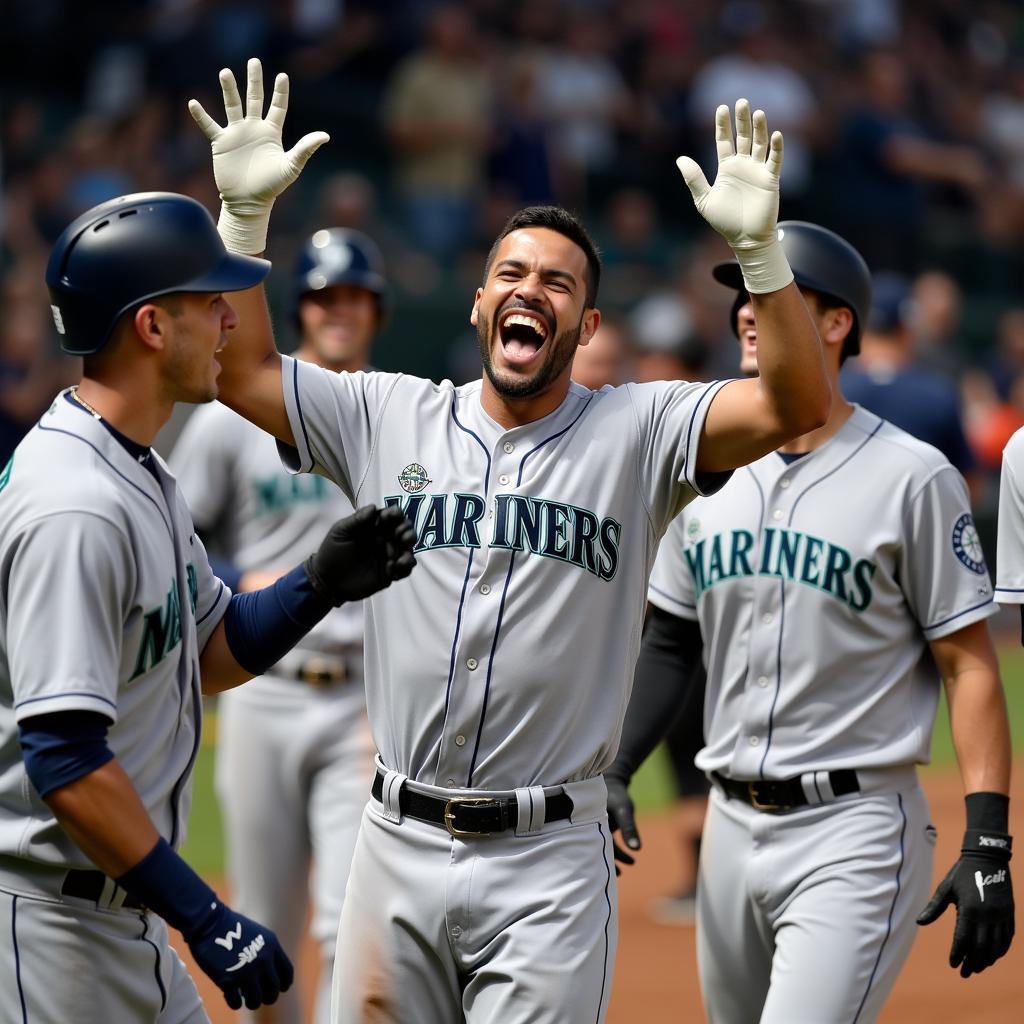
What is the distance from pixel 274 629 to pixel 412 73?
12.4 metres

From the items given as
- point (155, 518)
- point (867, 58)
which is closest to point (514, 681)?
point (155, 518)

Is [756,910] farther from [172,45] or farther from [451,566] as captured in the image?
[172,45]

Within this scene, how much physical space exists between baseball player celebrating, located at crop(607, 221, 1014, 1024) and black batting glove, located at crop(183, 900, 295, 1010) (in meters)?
1.38

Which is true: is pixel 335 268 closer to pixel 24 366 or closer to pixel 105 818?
pixel 105 818

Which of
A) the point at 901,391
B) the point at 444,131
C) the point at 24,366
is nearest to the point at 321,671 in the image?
the point at 901,391

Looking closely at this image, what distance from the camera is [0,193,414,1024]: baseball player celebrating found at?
9.86 ft

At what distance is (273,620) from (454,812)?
0.55 metres

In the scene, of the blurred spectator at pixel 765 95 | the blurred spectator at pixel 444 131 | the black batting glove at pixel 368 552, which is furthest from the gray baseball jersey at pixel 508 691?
the blurred spectator at pixel 765 95

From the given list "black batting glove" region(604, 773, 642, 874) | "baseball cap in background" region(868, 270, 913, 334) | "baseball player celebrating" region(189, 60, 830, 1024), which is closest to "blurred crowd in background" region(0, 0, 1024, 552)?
"baseball cap in background" region(868, 270, 913, 334)

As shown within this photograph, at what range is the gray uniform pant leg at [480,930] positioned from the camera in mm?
3549

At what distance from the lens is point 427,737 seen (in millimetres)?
3715

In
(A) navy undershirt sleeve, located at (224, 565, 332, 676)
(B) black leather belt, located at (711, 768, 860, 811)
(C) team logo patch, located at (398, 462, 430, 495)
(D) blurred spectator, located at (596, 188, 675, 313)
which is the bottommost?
(B) black leather belt, located at (711, 768, 860, 811)

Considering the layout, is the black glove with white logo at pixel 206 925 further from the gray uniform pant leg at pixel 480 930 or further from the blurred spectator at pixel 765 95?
the blurred spectator at pixel 765 95

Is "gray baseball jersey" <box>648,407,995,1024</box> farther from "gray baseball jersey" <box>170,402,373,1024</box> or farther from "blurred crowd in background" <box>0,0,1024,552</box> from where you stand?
"blurred crowd in background" <box>0,0,1024,552</box>
